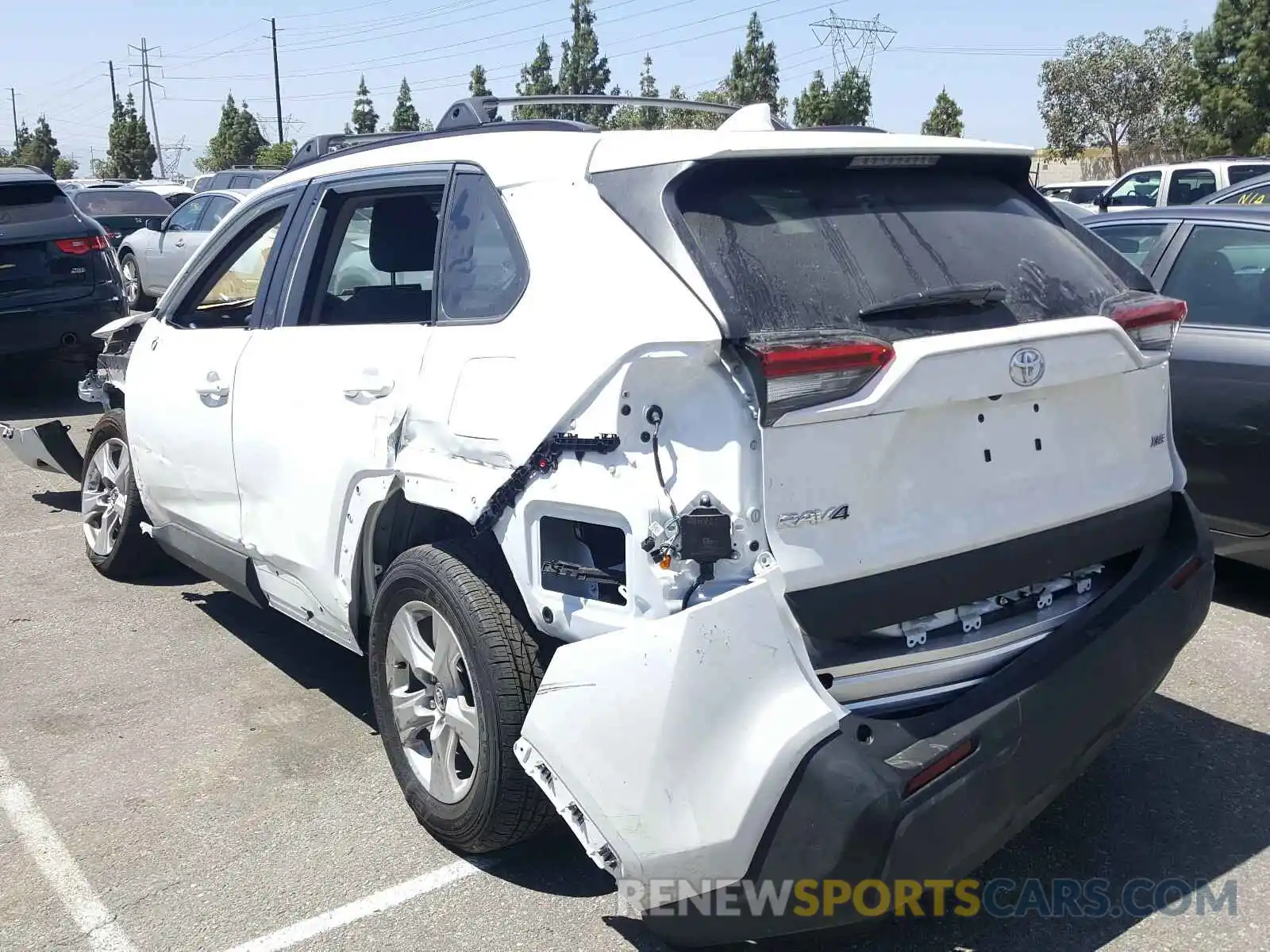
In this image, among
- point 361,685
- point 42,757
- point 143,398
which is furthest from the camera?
point 143,398

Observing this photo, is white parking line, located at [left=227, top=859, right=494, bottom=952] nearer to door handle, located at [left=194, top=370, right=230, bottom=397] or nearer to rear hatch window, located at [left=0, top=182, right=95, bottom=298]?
door handle, located at [left=194, top=370, right=230, bottom=397]

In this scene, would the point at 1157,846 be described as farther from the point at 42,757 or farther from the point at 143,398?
the point at 143,398

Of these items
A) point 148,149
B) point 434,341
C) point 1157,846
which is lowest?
point 1157,846

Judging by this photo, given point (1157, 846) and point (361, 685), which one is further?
point (361, 685)

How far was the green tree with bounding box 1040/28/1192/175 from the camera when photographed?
45969 millimetres

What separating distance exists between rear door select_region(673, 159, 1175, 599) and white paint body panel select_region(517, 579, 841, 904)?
0.61ft

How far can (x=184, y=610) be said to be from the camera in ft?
18.0

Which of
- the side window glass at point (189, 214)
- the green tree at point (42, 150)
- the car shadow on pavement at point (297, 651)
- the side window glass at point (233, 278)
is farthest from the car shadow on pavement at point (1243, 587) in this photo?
the green tree at point (42, 150)

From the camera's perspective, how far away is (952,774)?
258 centimetres

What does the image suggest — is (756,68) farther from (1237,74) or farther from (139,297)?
(139,297)

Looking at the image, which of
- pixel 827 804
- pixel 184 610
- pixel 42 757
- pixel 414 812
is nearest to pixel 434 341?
pixel 414 812

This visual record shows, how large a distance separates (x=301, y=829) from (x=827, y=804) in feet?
5.88

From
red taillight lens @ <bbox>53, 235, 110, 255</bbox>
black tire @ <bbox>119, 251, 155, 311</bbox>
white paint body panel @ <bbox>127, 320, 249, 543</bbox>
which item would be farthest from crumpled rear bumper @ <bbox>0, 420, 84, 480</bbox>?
black tire @ <bbox>119, 251, 155, 311</bbox>

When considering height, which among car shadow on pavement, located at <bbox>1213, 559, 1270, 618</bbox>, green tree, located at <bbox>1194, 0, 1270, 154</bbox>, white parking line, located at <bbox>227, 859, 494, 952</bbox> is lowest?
car shadow on pavement, located at <bbox>1213, 559, 1270, 618</bbox>
